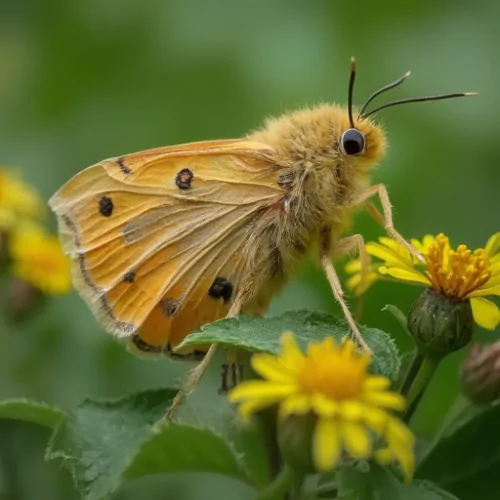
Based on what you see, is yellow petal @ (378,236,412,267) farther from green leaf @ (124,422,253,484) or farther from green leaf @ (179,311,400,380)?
green leaf @ (124,422,253,484)

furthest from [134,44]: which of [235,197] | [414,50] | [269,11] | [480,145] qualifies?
[235,197]

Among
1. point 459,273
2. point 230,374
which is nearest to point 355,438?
point 459,273

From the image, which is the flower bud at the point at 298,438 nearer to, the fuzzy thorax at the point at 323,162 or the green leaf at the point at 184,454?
the green leaf at the point at 184,454

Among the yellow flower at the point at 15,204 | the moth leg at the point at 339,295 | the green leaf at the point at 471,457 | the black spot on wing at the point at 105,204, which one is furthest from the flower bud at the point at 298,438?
the yellow flower at the point at 15,204

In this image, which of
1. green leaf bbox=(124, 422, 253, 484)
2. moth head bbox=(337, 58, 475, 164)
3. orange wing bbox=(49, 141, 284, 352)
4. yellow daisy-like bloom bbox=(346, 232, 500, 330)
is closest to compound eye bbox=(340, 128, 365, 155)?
moth head bbox=(337, 58, 475, 164)

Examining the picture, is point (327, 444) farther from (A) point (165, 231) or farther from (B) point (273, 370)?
(A) point (165, 231)
